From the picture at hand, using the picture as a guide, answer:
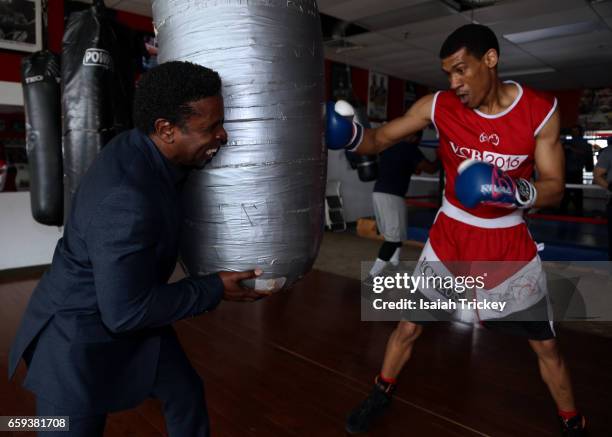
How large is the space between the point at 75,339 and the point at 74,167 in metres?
0.86

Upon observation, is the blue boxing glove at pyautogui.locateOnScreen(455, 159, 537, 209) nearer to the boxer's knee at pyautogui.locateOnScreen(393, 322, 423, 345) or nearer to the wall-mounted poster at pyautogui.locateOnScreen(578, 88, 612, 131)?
the boxer's knee at pyautogui.locateOnScreen(393, 322, 423, 345)

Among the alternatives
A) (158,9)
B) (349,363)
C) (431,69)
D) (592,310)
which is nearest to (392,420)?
(349,363)

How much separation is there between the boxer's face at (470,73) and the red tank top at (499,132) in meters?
0.08

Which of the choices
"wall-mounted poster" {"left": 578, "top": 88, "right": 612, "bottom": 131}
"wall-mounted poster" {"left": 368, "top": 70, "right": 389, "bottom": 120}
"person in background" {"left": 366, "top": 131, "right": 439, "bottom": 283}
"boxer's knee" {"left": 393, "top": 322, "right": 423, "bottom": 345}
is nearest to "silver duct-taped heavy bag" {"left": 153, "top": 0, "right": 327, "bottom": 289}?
"boxer's knee" {"left": 393, "top": 322, "right": 423, "bottom": 345}

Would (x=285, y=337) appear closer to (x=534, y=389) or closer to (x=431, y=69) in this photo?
(x=534, y=389)

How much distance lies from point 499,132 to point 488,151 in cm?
6

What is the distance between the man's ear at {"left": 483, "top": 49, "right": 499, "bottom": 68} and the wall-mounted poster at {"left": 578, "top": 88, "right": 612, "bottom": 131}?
7.35 meters

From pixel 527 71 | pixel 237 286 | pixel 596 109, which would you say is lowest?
pixel 237 286

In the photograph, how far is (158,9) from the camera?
908mm

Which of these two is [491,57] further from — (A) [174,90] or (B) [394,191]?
(B) [394,191]

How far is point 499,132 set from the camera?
1280 mm

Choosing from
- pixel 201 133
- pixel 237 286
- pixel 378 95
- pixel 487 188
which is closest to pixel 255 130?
pixel 201 133

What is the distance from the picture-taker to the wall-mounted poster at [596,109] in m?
7.22

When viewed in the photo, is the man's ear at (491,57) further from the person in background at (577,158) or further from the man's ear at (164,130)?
the person in background at (577,158)
